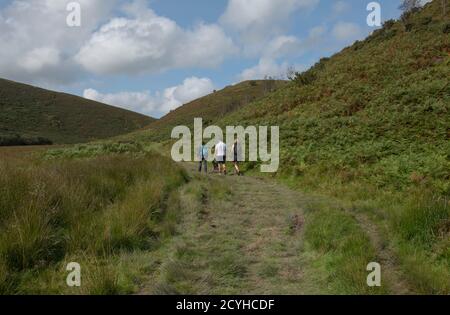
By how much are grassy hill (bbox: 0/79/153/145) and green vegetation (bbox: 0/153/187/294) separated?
65.2 m

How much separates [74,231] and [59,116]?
9452 centimetres

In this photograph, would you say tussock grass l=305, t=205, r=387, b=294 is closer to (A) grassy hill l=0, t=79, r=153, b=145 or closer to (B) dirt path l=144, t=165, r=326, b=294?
(B) dirt path l=144, t=165, r=326, b=294

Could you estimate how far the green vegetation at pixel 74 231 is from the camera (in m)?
4.86

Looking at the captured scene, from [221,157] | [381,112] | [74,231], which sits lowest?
[74,231]

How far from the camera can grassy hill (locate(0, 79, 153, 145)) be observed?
80.1 metres

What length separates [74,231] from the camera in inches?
236

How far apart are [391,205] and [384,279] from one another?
4473mm

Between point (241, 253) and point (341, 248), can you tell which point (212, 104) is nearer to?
point (241, 253)

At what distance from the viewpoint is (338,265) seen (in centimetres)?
559

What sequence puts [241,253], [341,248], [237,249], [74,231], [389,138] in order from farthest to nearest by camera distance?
[389,138] < [237,249] < [241,253] < [341,248] < [74,231]

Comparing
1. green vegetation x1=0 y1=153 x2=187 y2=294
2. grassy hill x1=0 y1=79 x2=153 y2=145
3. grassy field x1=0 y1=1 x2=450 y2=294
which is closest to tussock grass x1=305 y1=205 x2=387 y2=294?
grassy field x1=0 y1=1 x2=450 y2=294

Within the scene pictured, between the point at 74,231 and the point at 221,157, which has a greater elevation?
the point at 221,157

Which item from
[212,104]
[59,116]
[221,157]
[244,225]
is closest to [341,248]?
[244,225]
